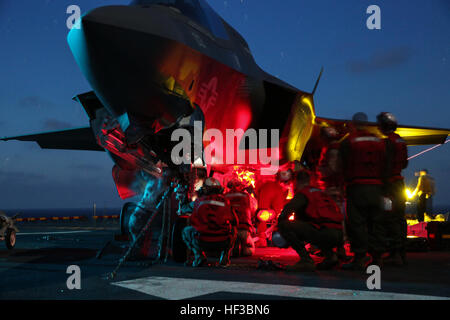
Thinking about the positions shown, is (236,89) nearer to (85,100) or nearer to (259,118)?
(259,118)

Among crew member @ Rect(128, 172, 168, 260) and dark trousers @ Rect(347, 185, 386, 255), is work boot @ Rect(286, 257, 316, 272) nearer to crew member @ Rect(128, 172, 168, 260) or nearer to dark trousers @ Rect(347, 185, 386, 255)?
dark trousers @ Rect(347, 185, 386, 255)

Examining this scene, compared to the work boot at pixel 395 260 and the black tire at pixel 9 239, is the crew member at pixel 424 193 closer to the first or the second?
the work boot at pixel 395 260

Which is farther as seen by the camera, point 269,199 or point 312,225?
point 269,199

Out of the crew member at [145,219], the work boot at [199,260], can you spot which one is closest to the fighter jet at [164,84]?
the crew member at [145,219]

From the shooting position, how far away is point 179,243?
7305mm

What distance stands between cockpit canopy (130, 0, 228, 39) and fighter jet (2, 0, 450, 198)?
0.02 m

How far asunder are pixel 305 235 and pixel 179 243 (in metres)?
2.37

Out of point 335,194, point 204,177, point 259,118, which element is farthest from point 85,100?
point 335,194

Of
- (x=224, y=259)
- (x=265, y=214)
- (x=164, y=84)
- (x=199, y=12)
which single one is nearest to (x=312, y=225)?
(x=224, y=259)

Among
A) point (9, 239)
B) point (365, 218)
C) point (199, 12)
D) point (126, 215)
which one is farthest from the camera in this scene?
point (9, 239)

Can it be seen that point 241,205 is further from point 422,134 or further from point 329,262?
point 422,134

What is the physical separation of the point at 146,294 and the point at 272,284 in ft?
4.84

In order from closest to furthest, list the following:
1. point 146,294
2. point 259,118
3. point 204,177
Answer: point 146,294, point 204,177, point 259,118
